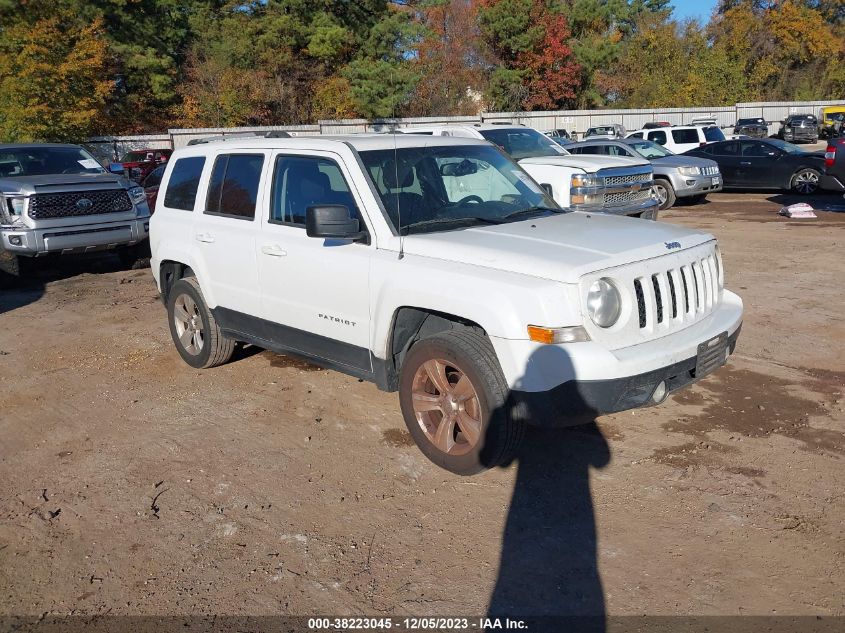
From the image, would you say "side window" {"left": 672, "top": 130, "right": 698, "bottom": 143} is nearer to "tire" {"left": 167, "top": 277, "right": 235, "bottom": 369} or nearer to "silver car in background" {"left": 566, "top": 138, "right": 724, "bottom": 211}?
"silver car in background" {"left": 566, "top": 138, "right": 724, "bottom": 211}

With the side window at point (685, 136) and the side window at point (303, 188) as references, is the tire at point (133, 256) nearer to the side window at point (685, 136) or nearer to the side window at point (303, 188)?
the side window at point (303, 188)

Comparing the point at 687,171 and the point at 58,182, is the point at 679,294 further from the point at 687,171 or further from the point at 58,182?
the point at 687,171

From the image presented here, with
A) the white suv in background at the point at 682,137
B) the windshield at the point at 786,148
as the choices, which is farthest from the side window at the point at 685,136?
the windshield at the point at 786,148

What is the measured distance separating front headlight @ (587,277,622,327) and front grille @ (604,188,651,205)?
800cm

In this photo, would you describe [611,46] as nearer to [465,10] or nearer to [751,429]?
[465,10]

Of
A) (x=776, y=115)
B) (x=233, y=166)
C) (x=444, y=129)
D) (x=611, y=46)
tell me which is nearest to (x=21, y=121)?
(x=444, y=129)

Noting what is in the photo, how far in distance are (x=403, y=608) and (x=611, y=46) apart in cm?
4964

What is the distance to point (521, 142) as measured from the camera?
1310 centimetres

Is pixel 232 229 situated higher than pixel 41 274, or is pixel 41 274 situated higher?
pixel 232 229

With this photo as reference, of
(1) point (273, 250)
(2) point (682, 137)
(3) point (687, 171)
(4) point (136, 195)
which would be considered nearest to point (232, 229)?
(1) point (273, 250)

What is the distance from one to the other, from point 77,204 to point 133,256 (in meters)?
1.65

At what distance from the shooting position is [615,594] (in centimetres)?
338

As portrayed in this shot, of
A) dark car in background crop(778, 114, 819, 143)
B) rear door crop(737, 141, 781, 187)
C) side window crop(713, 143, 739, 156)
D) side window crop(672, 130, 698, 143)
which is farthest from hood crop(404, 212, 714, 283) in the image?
dark car in background crop(778, 114, 819, 143)

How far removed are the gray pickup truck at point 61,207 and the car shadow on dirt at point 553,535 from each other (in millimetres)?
8185
